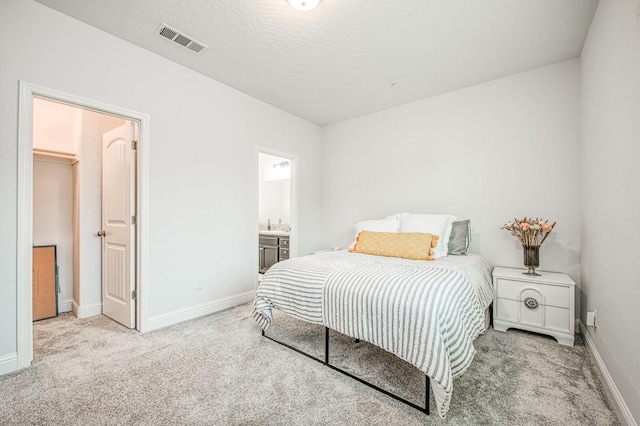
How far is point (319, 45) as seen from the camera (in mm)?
2520

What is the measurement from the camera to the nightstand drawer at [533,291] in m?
2.38

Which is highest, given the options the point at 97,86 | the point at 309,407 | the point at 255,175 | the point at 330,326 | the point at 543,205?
the point at 97,86

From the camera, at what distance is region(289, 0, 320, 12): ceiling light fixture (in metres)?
1.96

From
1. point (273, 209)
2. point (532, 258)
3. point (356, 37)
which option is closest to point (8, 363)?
point (356, 37)

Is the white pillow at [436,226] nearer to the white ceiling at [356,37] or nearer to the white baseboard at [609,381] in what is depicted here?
the white baseboard at [609,381]

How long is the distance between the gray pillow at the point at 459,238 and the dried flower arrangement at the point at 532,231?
16.5 inches

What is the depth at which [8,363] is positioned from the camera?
191 cm

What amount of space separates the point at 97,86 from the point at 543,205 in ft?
14.5

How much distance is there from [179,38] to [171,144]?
38.5 inches

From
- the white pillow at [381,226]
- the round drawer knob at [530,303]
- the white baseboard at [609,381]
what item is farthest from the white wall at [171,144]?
the white baseboard at [609,381]

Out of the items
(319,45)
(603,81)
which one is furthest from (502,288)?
(319,45)

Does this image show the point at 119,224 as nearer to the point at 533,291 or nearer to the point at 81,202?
the point at 81,202

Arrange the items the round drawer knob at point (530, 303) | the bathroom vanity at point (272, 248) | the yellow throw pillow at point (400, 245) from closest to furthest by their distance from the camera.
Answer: the round drawer knob at point (530, 303)
the yellow throw pillow at point (400, 245)
the bathroom vanity at point (272, 248)

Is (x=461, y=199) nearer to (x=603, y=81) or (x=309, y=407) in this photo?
(x=603, y=81)
